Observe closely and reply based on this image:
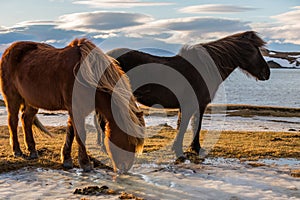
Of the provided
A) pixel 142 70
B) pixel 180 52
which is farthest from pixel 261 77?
pixel 142 70

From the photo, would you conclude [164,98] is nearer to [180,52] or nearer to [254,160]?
[180,52]

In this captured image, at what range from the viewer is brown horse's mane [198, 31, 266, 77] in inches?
280

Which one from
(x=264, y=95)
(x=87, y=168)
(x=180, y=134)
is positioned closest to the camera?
(x=87, y=168)

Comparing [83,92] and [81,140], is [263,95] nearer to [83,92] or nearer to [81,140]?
[81,140]

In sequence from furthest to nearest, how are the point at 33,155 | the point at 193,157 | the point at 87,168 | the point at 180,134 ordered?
1. the point at 180,134
2. the point at 193,157
3. the point at 33,155
4. the point at 87,168

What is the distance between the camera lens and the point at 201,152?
280 inches

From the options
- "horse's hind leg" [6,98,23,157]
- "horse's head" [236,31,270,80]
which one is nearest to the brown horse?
"horse's hind leg" [6,98,23,157]

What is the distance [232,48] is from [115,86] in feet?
10.3

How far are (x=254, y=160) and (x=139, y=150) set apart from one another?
266 centimetres

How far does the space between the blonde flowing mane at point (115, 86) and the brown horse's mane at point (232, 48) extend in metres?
2.53

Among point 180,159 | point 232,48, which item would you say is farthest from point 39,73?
point 232,48

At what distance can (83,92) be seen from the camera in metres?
5.12

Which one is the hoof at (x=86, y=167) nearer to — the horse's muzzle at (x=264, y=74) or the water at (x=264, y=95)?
the water at (x=264, y=95)

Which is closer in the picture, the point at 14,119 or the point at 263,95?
the point at 14,119
